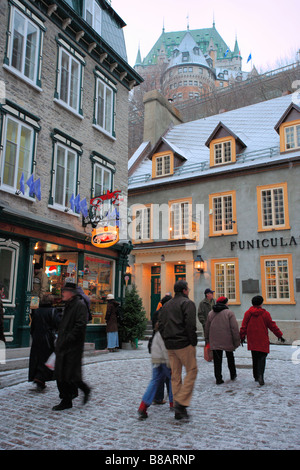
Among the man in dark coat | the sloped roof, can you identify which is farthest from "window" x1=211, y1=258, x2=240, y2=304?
the man in dark coat

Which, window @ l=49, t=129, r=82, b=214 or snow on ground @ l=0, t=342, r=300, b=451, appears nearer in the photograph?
snow on ground @ l=0, t=342, r=300, b=451

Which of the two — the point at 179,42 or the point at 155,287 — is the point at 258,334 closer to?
the point at 155,287

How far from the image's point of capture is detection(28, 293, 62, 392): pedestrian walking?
272 inches

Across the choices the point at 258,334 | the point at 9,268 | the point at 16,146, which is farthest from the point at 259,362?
the point at 16,146

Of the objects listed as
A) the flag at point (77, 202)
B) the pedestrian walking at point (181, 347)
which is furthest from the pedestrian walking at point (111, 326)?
the pedestrian walking at point (181, 347)

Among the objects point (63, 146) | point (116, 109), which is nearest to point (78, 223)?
point (63, 146)

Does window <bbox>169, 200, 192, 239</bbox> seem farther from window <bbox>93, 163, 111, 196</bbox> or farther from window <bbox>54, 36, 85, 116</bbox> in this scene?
window <bbox>54, 36, 85, 116</bbox>

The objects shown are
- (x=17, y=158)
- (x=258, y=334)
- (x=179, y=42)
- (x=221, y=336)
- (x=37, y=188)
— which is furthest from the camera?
(x=179, y=42)

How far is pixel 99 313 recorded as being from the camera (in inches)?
568

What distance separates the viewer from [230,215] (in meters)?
20.6

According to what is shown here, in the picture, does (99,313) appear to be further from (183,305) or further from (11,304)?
(183,305)

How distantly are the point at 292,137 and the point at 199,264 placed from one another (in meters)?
7.56

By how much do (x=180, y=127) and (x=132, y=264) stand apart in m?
10.7

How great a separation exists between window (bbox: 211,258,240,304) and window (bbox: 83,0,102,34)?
11574mm
